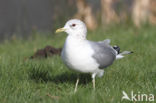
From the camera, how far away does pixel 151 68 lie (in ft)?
18.7

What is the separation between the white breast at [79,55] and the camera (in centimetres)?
425

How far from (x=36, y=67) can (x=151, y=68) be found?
2.05 meters

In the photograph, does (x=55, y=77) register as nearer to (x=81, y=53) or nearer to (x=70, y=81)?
(x=70, y=81)

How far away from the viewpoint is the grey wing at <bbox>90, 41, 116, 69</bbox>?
14.6 feet

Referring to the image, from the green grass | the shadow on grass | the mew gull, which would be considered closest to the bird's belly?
the mew gull

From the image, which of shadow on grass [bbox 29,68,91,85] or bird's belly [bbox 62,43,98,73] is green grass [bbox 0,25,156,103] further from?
bird's belly [bbox 62,43,98,73]

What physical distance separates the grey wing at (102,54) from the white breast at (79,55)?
9 cm

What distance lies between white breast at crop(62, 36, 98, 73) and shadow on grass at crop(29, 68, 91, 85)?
711mm

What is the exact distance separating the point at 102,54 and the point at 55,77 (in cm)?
108

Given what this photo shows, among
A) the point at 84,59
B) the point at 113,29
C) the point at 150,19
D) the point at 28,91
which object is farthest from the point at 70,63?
the point at 150,19

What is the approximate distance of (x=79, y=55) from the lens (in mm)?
4242

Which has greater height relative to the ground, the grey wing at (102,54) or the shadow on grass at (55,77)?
the grey wing at (102,54)

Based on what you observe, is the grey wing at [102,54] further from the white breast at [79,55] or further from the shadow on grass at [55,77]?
the shadow on grass at [55,77]

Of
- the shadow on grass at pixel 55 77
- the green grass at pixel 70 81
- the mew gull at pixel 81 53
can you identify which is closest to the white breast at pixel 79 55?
the mew gull at pixel 81 53
